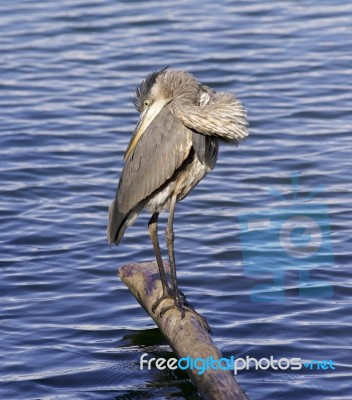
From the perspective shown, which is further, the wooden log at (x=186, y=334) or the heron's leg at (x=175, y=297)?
the heron's leg at (x=175, y=297)

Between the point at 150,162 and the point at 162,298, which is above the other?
the point at 150,162

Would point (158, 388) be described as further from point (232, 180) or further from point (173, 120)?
point (232, 180)

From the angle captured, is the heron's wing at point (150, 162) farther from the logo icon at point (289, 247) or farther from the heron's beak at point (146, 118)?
the logo icon at point (289, 247)

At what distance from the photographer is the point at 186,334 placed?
648cm

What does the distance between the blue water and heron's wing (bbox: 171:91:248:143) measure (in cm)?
156

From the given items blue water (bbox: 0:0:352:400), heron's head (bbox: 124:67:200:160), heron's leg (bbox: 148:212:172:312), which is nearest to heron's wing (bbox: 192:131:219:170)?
heron's head (bbox: 124:67:200:160)

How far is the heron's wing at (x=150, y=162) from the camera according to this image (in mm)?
7516

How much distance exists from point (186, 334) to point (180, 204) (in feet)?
14.3

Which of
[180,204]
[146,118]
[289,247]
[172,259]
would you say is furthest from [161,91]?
[180,204]

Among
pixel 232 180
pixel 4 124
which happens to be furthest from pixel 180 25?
pixel 232 180

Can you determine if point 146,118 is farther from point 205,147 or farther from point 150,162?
point 205,147

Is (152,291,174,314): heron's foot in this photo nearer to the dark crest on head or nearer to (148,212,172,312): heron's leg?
(148,212,172,312): heron's leg

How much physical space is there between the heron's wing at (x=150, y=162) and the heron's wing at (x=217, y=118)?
138 mm

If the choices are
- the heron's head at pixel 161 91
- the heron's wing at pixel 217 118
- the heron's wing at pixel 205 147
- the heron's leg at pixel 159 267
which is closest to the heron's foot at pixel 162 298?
the heron's leg at pixel 159 267
